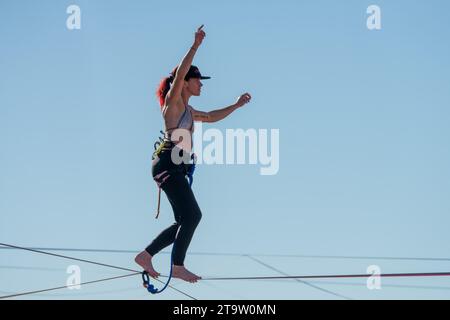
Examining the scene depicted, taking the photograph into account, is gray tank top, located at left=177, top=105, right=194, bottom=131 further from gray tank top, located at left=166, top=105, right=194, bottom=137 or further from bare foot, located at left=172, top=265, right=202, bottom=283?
bare foot, located at left=172, top=265, right=202, bottom=283

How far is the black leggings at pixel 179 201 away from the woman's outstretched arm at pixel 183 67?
489 millimetres

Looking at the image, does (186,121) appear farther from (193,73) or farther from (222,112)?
(222,112)

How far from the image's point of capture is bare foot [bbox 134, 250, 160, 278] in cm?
628

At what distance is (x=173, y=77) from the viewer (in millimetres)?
6320

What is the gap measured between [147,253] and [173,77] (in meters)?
1.50

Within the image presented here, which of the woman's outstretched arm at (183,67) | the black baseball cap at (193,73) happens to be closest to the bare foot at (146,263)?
the woman's outstretched arm at (183,67)

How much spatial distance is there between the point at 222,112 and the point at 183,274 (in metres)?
1.61

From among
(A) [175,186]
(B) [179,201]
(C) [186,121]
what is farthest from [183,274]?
(C) [186,121]

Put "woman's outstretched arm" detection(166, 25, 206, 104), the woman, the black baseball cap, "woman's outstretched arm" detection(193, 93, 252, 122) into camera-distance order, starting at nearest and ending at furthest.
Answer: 1. "woman's outstretched arm" detection(166, 25, 206, 104)
2. the woman
3. the black baseball cap
4. "woman's outstretched arm" detection(193, 93, 252, 122)

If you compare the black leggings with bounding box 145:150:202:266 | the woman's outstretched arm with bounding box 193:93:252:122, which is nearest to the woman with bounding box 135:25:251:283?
the black leggings with bounding box 145:150:202:266

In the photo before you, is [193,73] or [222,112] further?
[222,112]

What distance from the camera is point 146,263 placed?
629 centimetres

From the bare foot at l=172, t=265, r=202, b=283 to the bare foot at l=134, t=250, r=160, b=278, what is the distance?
0.16 meters
